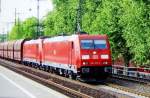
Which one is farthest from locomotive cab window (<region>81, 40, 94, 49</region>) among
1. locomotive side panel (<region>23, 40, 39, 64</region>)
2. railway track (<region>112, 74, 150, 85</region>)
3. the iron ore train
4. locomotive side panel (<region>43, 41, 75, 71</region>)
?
locomotive side panel (<region>23, 40, 39, 64</region>)

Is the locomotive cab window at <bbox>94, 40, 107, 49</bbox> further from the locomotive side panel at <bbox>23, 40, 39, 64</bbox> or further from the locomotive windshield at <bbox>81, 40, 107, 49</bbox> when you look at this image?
the locomotive side panel at <bbox>23, 40, 39, 64</bbox>

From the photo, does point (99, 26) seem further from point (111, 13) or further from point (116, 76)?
point (116, 76)

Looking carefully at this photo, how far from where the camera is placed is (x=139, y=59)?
35.2 meters

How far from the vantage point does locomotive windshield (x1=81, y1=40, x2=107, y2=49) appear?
102ft

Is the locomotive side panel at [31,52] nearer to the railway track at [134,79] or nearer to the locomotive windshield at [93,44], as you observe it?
the railway track at [134,79]

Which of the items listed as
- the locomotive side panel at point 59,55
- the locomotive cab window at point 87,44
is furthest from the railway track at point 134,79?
the locomotive side panel at point 59,55

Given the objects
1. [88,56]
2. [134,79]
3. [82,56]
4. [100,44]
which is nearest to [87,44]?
[100,44]

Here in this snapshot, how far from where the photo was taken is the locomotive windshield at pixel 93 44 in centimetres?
3109

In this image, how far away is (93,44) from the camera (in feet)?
103

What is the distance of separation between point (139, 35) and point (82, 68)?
20.6 ft

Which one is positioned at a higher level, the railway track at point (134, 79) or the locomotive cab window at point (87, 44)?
the locomotive cab window at point (87, 44)

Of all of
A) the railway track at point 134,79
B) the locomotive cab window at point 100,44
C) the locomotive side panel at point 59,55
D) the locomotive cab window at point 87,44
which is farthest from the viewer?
the locomotive side panel at point 59,55

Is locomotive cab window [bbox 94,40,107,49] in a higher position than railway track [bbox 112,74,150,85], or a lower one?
higher

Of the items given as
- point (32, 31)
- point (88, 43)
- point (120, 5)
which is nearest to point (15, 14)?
point (32, 31)
